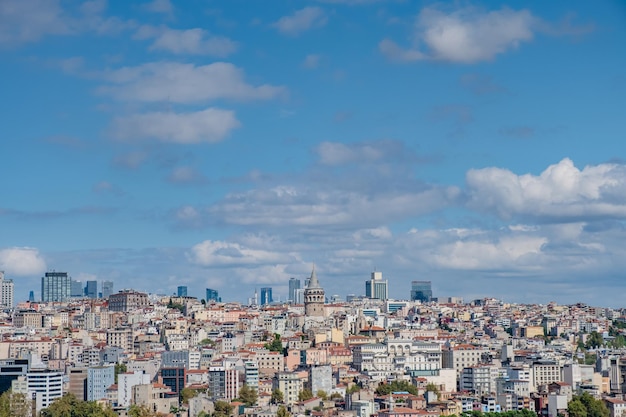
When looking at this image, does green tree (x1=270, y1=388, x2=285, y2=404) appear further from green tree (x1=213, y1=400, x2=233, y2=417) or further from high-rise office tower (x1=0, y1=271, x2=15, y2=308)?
high-rise office tower (x1=0, y1=271, x2=15, y2=308)

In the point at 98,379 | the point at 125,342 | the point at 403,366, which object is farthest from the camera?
the point at 125,342

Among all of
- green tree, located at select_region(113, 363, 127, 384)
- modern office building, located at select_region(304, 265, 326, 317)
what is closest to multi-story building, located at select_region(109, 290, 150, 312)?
modern office building, located at select_region(304, 265, 326, 317)

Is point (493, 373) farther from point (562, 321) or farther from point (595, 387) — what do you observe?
point (562, 321)

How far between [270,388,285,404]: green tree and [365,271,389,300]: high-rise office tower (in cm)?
7675

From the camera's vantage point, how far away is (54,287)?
122 meters

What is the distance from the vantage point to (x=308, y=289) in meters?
78.3

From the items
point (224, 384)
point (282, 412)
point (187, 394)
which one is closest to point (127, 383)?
point (187, 394)

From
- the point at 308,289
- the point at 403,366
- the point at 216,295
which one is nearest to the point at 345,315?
the point at 308,289

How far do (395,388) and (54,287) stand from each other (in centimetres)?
7768

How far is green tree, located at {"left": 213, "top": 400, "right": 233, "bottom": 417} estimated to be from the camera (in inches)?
1740

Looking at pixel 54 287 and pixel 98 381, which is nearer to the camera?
pixel 98 381

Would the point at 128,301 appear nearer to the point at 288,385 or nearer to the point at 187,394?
the point at 288,385

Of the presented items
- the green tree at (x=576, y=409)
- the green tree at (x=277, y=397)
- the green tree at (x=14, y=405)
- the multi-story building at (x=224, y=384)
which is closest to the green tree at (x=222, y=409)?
the green tree at (x=277, y=397)

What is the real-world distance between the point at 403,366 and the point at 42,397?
50.9ft
